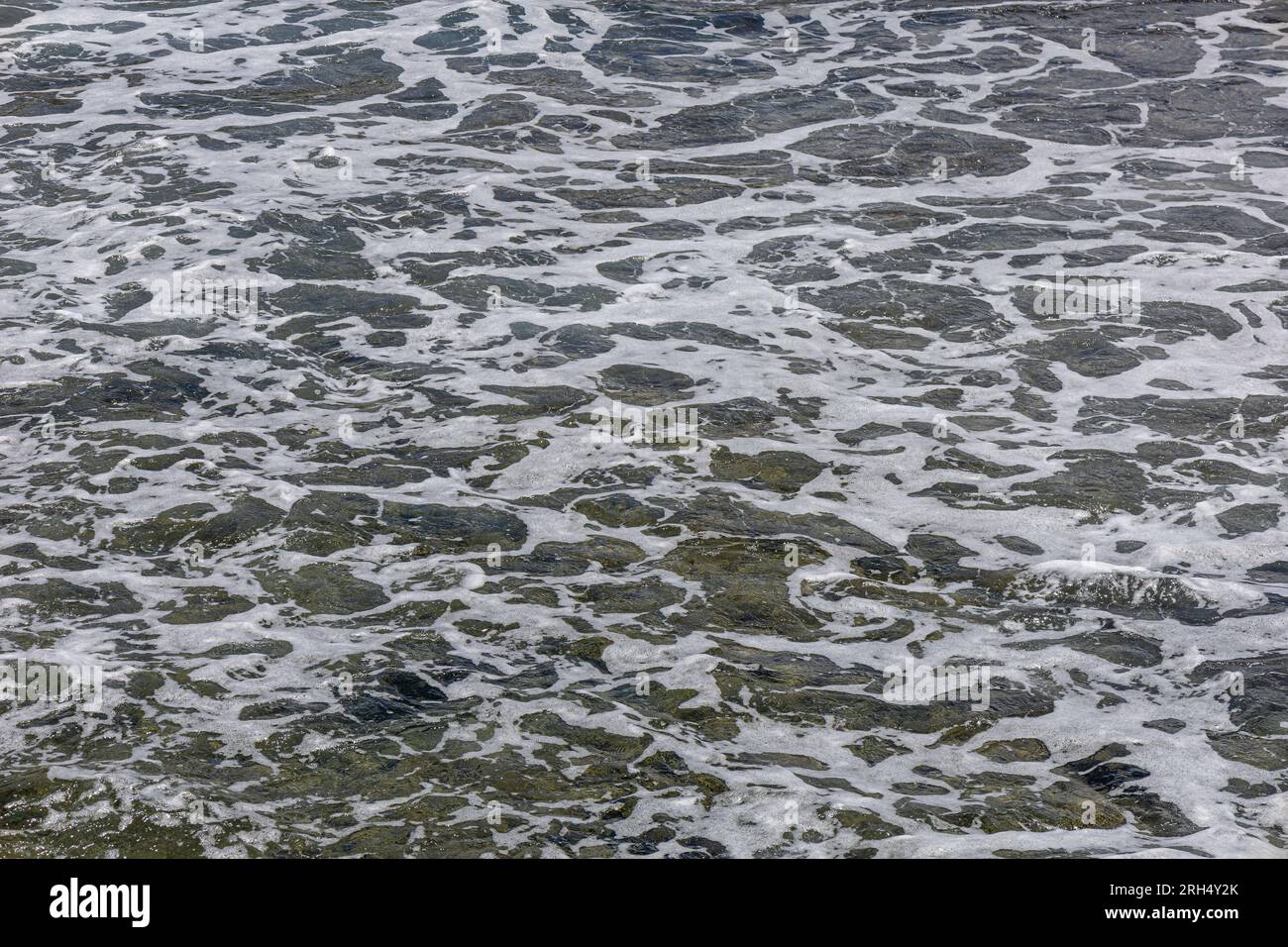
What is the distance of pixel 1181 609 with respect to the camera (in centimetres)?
632

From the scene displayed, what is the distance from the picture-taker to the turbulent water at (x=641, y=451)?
17.0 ft

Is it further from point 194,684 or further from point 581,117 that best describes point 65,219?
point 194,684

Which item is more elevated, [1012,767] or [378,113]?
[378,113]

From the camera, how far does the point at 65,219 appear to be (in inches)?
417

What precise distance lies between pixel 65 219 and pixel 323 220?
80.6 inches

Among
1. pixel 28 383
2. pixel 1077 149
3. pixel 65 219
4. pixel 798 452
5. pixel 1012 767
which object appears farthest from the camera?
pixel 1077 149

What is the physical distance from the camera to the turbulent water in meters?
5.17

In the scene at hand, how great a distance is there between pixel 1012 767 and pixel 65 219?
8.69 m

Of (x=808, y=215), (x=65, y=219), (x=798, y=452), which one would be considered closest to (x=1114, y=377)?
(x=798, y=452)

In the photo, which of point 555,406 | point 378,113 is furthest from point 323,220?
point 555,406

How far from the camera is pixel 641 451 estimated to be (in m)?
7.68

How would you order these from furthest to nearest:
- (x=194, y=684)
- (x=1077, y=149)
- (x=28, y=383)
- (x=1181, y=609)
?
(x=1077, y=149)
(x=28, y=383)
(x=1181, y=609)
(x=194, y=684)

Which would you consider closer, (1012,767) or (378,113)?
(1012,767)

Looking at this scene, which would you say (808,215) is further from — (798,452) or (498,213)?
(798,452)
